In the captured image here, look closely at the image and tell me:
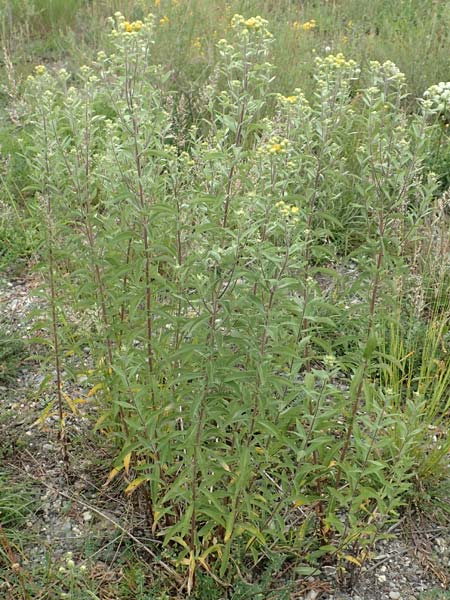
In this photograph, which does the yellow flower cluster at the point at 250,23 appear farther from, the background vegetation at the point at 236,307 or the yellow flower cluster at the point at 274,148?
the yellow flower cluster at the point at 274,148

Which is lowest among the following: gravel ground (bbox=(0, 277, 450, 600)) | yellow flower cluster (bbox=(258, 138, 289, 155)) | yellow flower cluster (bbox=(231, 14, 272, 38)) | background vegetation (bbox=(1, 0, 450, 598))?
gravel ground (bbox=(0, 277, 450, 600))

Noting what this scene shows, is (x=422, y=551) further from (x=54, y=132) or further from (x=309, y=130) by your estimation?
(x=54, y=132)

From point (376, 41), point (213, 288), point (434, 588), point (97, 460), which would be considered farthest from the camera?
point (376, 41)

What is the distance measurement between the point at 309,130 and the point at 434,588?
5.89 feet

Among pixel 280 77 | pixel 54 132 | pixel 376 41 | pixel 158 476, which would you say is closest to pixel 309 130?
pixel 54 132

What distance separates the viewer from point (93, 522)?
2957 millimetres

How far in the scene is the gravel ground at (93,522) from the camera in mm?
2791

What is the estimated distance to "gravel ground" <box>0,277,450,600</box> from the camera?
2.79 meters

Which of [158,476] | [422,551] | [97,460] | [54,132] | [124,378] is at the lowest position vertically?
[422,551]

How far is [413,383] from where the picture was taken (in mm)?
3678

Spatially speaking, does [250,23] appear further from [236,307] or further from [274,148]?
[236,307]

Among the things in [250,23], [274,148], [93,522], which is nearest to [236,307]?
[274,148]

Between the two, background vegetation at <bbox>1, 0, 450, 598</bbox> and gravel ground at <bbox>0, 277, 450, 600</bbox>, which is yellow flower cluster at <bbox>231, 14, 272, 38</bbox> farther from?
gravel ground at <bbox>0, 277, 450, 600</bbox>

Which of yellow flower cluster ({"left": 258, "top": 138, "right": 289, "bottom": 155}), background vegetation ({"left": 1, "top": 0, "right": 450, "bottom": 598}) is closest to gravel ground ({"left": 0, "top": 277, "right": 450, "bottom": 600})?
background vegetation ({"left": 1, "top": 0, "right": 450, "bottom": 598})
